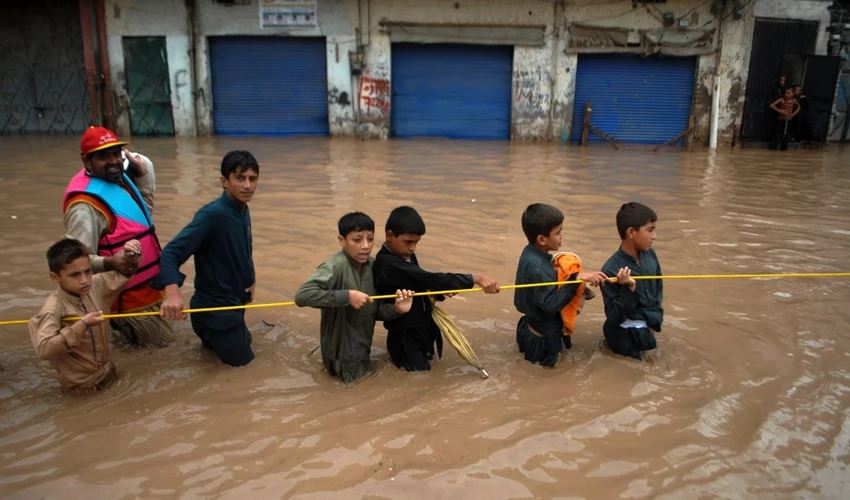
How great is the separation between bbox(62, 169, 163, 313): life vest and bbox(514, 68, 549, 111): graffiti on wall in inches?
563

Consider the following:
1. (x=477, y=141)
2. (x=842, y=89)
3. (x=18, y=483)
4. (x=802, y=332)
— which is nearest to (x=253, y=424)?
(x=18, y=483)

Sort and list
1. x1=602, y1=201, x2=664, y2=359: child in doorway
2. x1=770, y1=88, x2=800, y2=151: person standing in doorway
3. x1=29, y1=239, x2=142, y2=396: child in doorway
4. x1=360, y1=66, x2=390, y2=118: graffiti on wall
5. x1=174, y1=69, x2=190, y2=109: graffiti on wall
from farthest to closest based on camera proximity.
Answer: x1=360, y1=66, x2=390, y2=118: graffiti on wall < x1=174, y1=69, x2=190, y2=109: graffiti on wall < x1=770, y1=88, x2=800, y2=151: person standing in doorway < x1=602, y1=201, x2=664, y2=359: child in doorway < x1=29, y1=239, x2=142, y2=396: child in doorway

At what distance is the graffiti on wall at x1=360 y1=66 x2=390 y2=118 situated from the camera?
660 inches

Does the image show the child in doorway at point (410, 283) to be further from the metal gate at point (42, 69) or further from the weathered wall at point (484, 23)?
the metal gate at point (42, 69)

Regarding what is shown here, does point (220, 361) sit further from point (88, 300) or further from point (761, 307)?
point (761, 307)

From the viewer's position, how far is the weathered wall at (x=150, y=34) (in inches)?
639

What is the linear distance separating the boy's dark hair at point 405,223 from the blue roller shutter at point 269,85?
14513 millimetres

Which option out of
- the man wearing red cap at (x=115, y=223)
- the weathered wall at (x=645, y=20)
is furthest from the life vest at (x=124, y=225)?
the weathered wall at (x=645, y=20)

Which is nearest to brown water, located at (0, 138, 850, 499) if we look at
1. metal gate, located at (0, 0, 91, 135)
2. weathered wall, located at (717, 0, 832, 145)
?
weathered wall, located at (717, 0, 832, 145)

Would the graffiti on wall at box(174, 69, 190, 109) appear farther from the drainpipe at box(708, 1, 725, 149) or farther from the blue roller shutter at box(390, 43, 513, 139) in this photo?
the drainpipe at box(708, 1, 725, 149)

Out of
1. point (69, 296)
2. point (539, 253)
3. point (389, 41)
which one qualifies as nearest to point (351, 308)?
point (539, 253)

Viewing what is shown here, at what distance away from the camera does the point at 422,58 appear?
1702 centimetres

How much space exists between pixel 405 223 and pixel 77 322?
1691mm

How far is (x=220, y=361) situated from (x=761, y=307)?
386 centimetres
